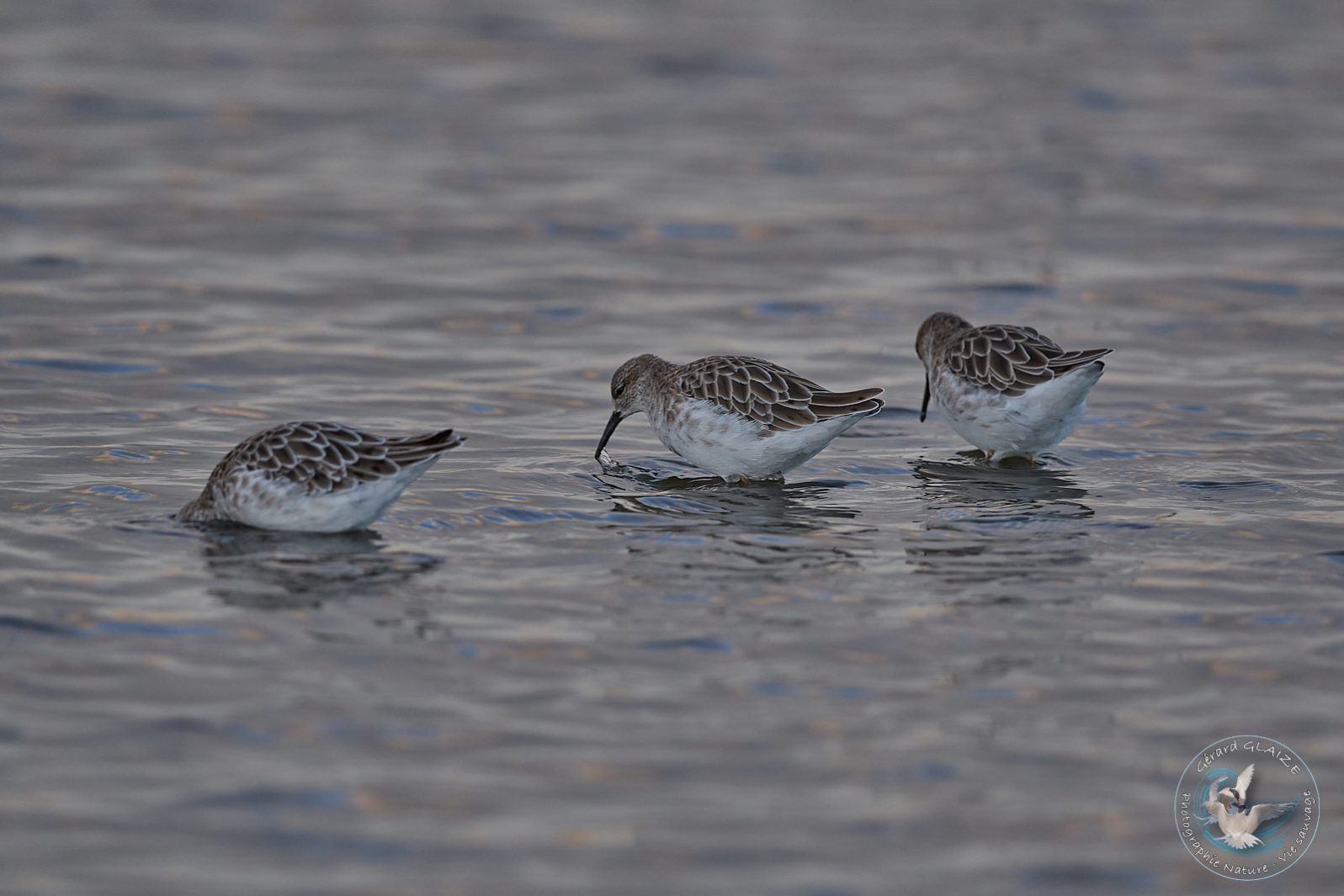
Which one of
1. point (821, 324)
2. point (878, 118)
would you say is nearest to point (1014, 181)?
point (878, 118)

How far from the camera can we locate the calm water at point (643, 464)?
24.3 ft

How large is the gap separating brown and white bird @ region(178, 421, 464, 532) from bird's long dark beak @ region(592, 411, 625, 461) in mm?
2837

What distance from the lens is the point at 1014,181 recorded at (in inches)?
914

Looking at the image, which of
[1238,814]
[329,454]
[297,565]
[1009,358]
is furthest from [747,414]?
[1238,814]

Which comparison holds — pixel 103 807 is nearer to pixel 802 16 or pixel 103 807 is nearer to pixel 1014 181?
pixel 1014 181

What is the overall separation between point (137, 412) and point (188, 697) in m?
6.79

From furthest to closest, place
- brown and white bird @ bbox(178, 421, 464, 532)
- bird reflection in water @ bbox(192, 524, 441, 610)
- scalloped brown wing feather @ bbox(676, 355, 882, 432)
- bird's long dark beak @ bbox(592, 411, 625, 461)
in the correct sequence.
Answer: bird's long dark beak @ bbox(592, 411, 625, 461)
scalloped brown wing feather @ bbox(676, 355, 882, 432)
brown and white bird @ bbox(178, 421, 464, 532)
bird reflection in water @ bbox(192, 524, 441, 610)

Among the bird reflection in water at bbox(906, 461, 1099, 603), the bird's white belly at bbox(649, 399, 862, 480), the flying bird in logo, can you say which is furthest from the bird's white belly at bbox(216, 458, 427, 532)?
the flying bird in logo

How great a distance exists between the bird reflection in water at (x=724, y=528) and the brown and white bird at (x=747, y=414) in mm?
287

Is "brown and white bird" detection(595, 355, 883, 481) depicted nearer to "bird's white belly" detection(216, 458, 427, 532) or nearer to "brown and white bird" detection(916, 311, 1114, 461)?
"brown and white bird" detection(916, 311, 1114, 461)

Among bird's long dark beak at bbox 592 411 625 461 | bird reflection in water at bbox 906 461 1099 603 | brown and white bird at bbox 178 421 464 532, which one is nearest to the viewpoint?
bird reflection in water at bbox 906 461 1099 603

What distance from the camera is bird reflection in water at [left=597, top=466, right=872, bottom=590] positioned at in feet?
34.9

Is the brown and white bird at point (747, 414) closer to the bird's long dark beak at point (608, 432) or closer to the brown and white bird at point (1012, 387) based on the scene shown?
the bird's long dark beak at point (608, 432)

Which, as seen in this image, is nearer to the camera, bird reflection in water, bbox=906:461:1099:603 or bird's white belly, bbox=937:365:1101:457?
bird reflection in water, bbox=906:461:1099:603
